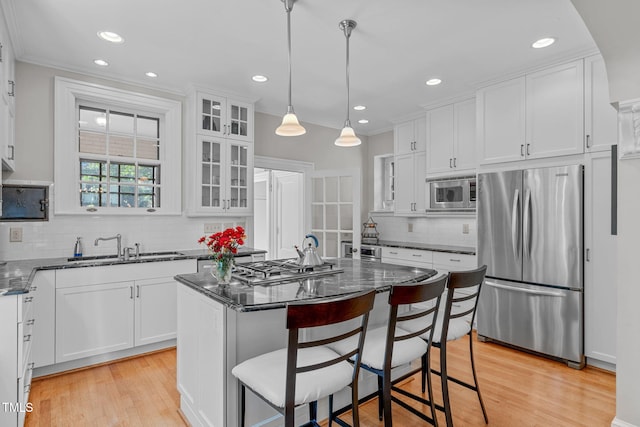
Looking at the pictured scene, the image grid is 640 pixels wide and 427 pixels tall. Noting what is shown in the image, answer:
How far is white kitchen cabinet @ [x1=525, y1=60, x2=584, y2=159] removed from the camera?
124 inches

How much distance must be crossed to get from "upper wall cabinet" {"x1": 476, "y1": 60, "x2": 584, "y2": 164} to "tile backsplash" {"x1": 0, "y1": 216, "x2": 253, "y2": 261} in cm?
319

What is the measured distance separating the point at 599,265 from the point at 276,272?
276cm

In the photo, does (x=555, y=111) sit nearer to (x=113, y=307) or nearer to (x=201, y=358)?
(x=201, y=358)

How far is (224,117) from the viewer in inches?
164

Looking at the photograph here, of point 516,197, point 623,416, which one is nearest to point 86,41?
point 516,197

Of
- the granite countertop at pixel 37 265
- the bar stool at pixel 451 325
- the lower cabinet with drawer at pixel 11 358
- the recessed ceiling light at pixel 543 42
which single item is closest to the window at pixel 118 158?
the granite countertop at pixel 37 265

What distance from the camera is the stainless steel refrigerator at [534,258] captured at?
3.12 metres

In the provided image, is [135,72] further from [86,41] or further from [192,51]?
[192,51]

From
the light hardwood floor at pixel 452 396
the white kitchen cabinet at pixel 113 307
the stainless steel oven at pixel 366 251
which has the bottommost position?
the light hardwood floor at pixel 452 396

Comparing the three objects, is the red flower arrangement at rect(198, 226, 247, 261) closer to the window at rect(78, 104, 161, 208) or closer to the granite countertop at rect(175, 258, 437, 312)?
the granite countertop at rect(175, 258, 437, 312)

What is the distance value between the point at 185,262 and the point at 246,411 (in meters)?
1.95

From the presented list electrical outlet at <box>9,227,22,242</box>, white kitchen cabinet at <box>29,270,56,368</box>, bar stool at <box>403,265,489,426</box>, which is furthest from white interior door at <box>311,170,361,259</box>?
electrical outlet at <box>9,227,22,242</box>

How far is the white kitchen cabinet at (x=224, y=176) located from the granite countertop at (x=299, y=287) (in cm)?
184

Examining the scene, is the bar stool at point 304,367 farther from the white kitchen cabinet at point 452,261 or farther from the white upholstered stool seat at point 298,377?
the white kitchen cabinet at point 452,261
